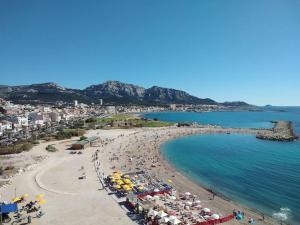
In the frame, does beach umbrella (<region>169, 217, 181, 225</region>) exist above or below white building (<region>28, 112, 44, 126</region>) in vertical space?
below

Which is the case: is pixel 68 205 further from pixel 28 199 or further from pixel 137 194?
pixel 137 194

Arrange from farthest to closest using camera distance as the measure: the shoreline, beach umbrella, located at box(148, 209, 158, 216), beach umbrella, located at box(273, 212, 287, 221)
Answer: the shoreline
beach umbrella, located at box(273, 212, 287, 221)
beach umbrella, located at box(148, 209, 158, 216)

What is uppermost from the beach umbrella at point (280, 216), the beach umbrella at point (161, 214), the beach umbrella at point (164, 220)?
the beach umbrella at point (161, 214)

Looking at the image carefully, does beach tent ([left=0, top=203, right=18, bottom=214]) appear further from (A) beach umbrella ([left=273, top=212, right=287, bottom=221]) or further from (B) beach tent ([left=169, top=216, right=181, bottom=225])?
(A) beach umbrella ([left=273, top=212, right=287, bottom=221])

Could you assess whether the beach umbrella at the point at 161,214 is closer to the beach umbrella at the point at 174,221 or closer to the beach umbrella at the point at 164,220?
the beach umbrella at the point at 164,220

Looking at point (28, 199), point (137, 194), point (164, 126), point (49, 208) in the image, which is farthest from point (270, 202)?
point (164, 126)

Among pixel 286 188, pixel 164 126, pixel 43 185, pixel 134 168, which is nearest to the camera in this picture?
pixel 43 185

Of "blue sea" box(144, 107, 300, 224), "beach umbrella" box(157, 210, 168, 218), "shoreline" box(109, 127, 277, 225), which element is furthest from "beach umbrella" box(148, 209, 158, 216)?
"blue sea" box(144, 107, 300, 224)

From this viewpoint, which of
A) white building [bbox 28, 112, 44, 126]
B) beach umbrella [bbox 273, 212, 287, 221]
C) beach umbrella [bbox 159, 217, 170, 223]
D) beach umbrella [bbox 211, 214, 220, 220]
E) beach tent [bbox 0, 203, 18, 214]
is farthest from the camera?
white building [bbox 28, 112, 44, 126]

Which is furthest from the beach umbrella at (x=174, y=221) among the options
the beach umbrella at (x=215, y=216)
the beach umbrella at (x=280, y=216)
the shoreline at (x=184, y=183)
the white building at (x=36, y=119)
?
the white building at (x=36, y=119)
